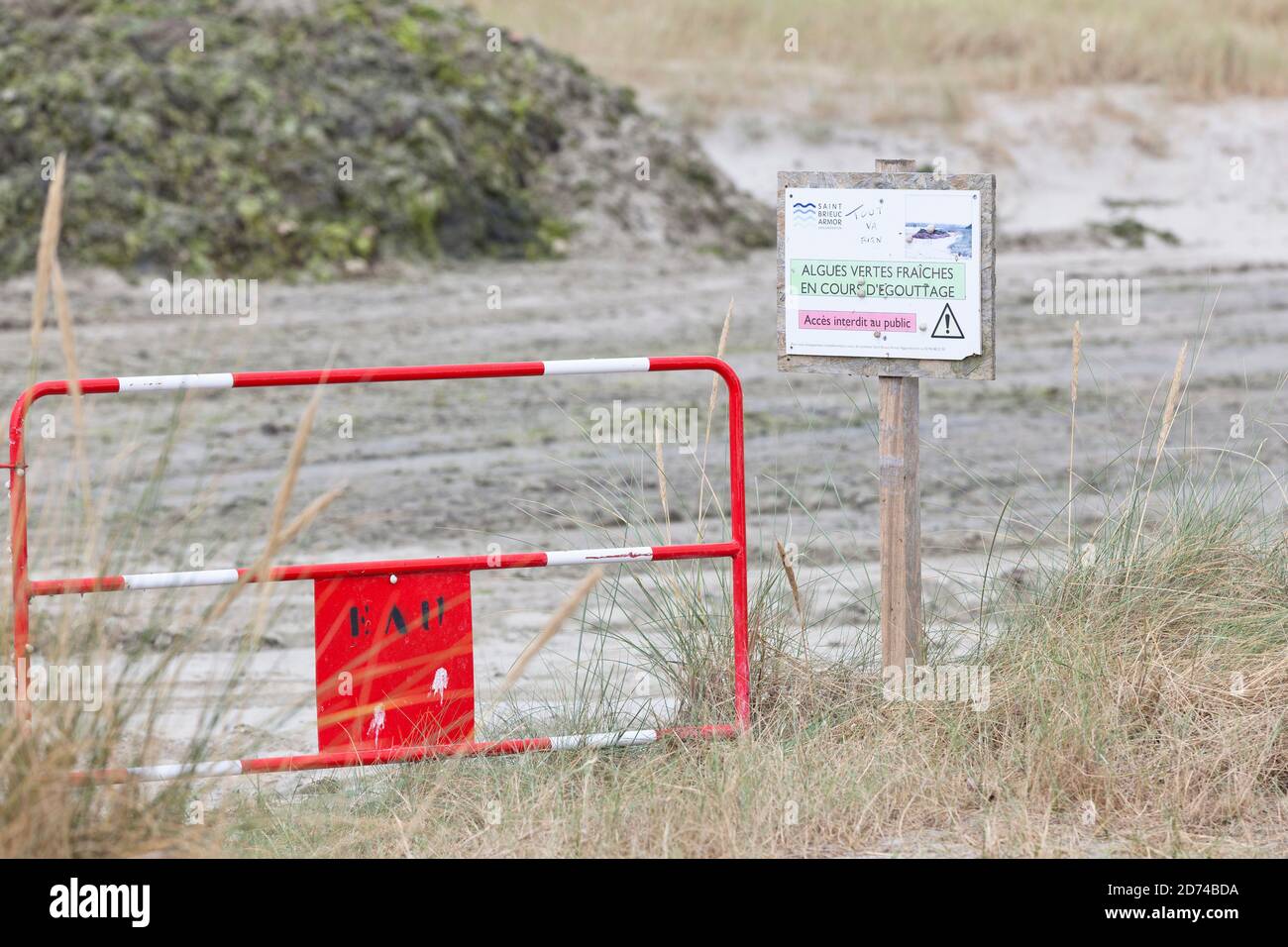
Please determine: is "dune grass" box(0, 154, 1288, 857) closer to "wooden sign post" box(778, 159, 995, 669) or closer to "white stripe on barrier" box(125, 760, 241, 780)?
"white stripe on barrier" box(125, 760, 241, 780)

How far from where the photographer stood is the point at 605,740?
4441 mm

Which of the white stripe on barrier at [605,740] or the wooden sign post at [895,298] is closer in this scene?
the white stripe on barrier at [605,740]

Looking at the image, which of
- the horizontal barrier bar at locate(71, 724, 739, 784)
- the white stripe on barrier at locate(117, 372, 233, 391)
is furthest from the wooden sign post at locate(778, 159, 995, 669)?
the white stripe on barrier at locate(117, 372, 233, 391)

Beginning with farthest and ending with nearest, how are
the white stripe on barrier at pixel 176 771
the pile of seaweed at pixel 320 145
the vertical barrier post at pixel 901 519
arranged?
the pile of seaweed at pixel 320 145 < the vertical barrier post at pixel 901 519 < the white stripe on barrier at pixel 176 771

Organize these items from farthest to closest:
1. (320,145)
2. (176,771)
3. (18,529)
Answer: (320,145) < (18,529) < (176,771)

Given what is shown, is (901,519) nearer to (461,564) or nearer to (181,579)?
(461,564)

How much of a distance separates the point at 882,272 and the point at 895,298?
0.09m

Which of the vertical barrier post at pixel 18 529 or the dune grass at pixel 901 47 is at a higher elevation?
the dune grass at pixel 901 47

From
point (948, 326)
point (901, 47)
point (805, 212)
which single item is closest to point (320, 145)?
point (901, 47)

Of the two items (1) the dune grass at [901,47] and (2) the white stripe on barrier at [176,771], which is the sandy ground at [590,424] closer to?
(2) the white stripe on barrier at [176,771]

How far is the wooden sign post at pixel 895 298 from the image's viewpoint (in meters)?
4.57

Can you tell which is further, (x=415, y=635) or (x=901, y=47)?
(x=901, y=47)

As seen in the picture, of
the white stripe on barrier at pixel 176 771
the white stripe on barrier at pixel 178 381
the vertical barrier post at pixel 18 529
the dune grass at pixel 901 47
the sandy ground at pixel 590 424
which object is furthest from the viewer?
the dune grass at pixel 901 47

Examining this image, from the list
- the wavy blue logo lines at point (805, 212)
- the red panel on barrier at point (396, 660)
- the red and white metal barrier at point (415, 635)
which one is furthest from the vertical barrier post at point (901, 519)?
the red panel on barrier at point (396, 660)
